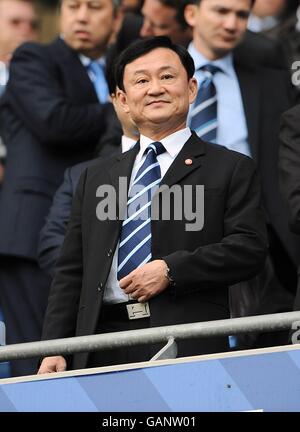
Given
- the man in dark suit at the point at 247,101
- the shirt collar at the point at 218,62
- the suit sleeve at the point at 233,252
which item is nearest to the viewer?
the suit sleeve at the point at 233,252

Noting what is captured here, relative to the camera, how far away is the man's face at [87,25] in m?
8.51

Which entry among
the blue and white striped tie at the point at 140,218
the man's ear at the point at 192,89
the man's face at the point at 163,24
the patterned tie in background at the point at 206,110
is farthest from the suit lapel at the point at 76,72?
the blue and white striped tie at the point at 140,218

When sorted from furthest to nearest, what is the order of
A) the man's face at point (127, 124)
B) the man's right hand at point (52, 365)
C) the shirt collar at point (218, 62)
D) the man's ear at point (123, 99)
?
1. the shirt collar at point (218, 62)
2. the man's face at point (127, 124)
3. the man's ear at point (123, 99)
4. the man's right hand at point (52, 365)

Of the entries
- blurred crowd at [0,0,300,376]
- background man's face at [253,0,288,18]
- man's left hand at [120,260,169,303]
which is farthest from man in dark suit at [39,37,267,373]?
Result: background man's face at [253,0,288,18]

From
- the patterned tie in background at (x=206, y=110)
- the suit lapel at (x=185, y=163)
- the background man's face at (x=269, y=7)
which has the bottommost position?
the suit lapel at (x=185, y=163)

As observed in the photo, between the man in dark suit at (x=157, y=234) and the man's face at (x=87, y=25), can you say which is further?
the man's face at (x=87, y=25)

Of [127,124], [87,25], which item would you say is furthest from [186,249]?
[87,25]

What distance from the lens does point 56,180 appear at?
830cm

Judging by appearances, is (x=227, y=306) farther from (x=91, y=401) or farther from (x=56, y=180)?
(x=56, y=180)

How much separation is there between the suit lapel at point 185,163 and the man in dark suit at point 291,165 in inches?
15.6

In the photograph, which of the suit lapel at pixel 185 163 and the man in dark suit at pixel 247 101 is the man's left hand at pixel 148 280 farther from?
the man in dark suit at pixel 247 101

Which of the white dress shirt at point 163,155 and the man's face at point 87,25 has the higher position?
the man's face at point 87,25

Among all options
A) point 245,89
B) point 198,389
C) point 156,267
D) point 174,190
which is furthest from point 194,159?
point 245,89

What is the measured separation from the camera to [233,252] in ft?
19.3
